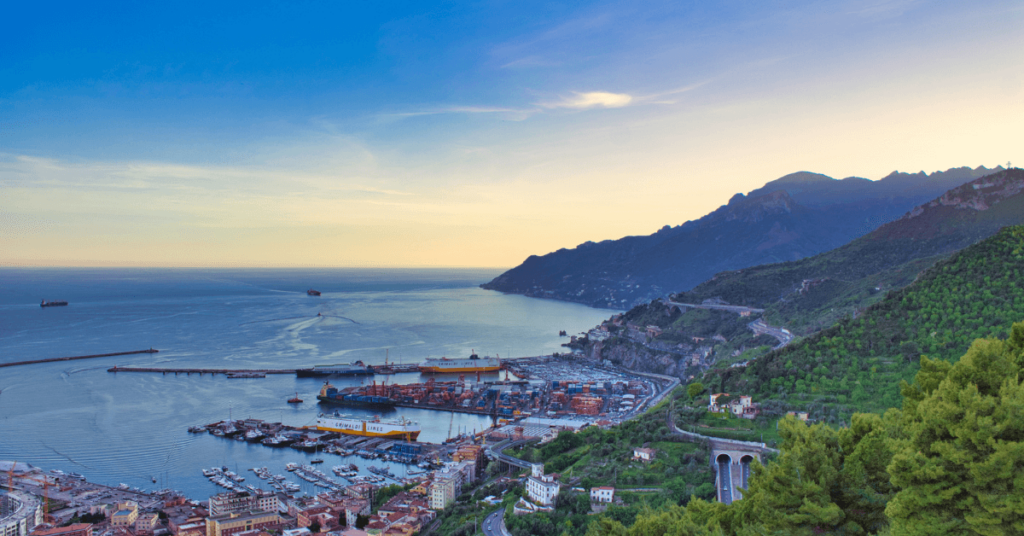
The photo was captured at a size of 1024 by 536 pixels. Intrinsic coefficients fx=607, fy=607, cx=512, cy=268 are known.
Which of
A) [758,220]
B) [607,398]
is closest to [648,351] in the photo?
[607,398]

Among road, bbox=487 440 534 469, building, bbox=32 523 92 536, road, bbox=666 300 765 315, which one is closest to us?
building, bbox=32 523 92 536

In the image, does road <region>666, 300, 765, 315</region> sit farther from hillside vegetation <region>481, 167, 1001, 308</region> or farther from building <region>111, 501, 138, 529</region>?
building <region>111, 501, 138, 529</region>

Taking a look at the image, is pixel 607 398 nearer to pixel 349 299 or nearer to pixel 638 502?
pixel 638 502

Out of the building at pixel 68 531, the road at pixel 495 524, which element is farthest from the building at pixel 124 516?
the road at pixel 495 524

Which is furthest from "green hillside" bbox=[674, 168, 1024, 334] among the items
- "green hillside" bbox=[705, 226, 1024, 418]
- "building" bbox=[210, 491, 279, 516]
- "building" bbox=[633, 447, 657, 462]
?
"building" bbox=[210, 491, 279, 516]

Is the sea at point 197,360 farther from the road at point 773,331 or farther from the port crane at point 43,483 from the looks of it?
the road at point 773,331
